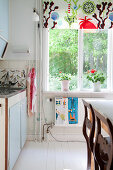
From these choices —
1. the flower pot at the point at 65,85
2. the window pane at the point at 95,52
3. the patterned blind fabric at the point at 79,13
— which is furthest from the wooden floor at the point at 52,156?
the patterned blind fabric at the point at 79,13

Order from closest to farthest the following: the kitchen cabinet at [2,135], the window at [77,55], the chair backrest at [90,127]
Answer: the chair backrest at [90,127], the kitchen cabinet at [2,135], the window at [77,55]

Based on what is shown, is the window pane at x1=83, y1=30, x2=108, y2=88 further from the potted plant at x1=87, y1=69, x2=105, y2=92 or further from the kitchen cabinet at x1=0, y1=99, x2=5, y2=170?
the kitchen cabinet at x1=0, y1=99, x2=5, y2=170

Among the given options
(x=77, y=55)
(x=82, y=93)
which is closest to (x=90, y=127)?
(x=82, y=93)

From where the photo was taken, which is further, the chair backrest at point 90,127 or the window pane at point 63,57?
the window pane at point 63,57

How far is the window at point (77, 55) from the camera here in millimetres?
3281

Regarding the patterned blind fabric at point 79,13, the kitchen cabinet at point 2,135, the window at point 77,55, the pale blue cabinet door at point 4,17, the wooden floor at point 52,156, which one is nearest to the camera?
the kitchen cabinet at point 2,135

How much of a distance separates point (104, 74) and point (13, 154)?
2.15m

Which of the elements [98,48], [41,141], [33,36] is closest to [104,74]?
[98,48]

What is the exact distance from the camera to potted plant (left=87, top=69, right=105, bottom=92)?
3.11 meters

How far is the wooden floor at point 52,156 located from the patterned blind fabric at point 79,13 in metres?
2.08

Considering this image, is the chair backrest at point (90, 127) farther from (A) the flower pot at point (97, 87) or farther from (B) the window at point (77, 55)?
(B) the window at point (77, 55)

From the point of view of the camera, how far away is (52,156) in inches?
99.6

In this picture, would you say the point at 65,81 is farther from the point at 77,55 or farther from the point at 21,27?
the point at 21,27

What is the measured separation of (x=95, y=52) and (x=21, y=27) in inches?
57.0
